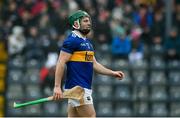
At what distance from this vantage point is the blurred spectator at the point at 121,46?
1648 centimetres

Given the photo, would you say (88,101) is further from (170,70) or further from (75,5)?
(75,5)

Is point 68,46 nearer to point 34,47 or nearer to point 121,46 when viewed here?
point 121,46

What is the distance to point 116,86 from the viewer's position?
654 inches

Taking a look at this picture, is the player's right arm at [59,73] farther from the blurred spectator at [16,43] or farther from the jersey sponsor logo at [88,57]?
the blurred spectator at [16,43]

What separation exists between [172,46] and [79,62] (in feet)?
24.6

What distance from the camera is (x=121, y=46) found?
16562 mm

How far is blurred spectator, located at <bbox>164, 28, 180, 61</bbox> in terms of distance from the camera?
16734 mm

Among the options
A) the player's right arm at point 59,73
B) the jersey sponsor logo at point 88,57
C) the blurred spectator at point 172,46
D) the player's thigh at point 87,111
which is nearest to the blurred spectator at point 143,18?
the blurred spectator at point 172,46

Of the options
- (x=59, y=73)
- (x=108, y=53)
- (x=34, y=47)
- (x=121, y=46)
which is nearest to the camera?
(x=59, y=73)

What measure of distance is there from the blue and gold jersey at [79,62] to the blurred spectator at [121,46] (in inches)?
271

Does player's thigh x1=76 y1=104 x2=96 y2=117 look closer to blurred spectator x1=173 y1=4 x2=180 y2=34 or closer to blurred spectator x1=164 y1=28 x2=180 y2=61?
blurred spectator x1=164 y1=28 x2=180 y2=61

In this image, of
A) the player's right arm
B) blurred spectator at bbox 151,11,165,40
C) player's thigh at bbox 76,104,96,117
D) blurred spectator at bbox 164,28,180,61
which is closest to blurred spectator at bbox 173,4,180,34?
blurred spectator at bbox 151,11,165,40

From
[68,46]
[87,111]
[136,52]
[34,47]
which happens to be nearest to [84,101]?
[87,111]

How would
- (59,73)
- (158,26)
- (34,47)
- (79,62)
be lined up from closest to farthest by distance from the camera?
(59,73) → (79,62) → (34,47) → (158,26)
